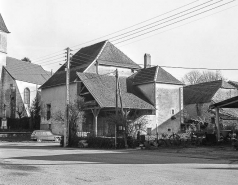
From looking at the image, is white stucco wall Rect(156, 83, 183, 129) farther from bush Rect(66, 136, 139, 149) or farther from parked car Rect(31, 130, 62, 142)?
bush Rect(66, 136, 139, 149)

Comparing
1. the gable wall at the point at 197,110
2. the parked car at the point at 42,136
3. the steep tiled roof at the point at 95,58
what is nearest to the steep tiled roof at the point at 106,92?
the steep tiled roof at the point at 95,58

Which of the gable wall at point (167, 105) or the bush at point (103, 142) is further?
the gable wall at point (167, 105)

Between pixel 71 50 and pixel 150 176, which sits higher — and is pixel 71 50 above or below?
above

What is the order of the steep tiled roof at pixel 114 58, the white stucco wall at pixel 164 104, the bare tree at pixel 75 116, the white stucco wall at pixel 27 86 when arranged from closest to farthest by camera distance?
the bare tree at pixel 75 116 < the white stucco wall at pixel 164 104 < the steep tiled roof at pixel 114 58 < the white stucco wall at pixel 27 86

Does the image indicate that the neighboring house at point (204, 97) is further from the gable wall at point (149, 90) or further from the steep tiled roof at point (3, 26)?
the steep tiled roof at point (3, 26)

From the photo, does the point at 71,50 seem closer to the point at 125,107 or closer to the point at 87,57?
the point at 125,107

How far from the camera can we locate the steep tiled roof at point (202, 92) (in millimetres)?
58500

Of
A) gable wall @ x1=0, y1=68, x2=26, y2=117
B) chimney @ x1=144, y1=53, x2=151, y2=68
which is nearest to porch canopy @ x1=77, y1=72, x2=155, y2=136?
chimney @ x1=144, y1=53, x2=151, y2=68

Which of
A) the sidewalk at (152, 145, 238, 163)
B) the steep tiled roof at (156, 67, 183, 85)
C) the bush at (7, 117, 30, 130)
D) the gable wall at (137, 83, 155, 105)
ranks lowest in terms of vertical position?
the sidewalk at (152, 145, 238, 163)

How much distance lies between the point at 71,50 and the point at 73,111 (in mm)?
7243

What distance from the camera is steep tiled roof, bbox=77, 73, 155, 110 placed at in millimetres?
40719

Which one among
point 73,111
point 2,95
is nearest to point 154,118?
point 73,111

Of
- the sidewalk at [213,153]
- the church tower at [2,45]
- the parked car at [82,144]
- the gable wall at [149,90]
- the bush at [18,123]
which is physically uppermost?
the church tower at [2,45]

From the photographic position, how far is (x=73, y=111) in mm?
37344
